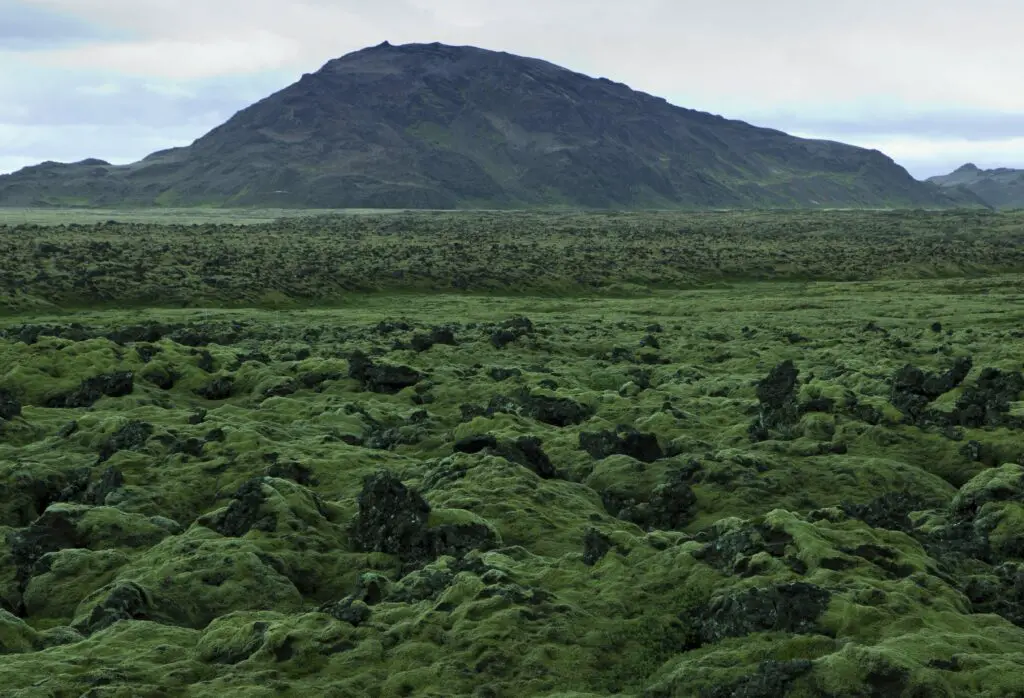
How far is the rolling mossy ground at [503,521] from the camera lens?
483 inches

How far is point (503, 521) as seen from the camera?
1895cm

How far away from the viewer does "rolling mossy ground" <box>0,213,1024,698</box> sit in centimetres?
1227

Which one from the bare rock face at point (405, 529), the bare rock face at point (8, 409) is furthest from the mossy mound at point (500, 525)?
the bare rock face at point (8, 409)

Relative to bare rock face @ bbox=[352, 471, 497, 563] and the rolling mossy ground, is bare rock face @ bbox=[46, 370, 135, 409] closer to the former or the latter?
the rolling mossy ground

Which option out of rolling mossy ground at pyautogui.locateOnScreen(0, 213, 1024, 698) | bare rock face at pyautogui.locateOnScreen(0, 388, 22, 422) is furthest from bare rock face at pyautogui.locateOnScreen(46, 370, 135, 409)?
bare rock face at pyautogui.locateOnScreen(0, 388, 22, 422)

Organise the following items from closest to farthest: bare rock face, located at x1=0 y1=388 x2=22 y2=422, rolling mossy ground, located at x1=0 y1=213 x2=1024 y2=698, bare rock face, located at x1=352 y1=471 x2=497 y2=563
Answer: rolling mossy ground, located at x1=0 y1=213 x2=1024 y2=698 → bare rock face, located at x1=352 y1=471 x2=497 y2=563 → bare rock face, located at x1=0 y1=388 x2=22 y2=422

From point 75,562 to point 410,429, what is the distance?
1110 cm

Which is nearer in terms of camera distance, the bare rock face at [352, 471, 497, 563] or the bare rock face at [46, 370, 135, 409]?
the bare rock face at [352, 471, 497, 563]

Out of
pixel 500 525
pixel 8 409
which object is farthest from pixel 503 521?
pixel 8 409

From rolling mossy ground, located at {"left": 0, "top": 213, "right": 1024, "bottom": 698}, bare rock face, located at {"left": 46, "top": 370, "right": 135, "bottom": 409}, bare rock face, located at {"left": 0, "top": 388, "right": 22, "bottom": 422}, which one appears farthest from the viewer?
bare rock face, located at {"left": 46, "top": 370, "right": 135, "bottom": 409}

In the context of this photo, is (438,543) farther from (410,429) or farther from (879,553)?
(410,429)

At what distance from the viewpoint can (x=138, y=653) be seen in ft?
41.0

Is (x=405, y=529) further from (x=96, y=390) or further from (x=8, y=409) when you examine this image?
(x=96, y=390)

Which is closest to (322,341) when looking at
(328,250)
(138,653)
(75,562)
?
(75,562)
